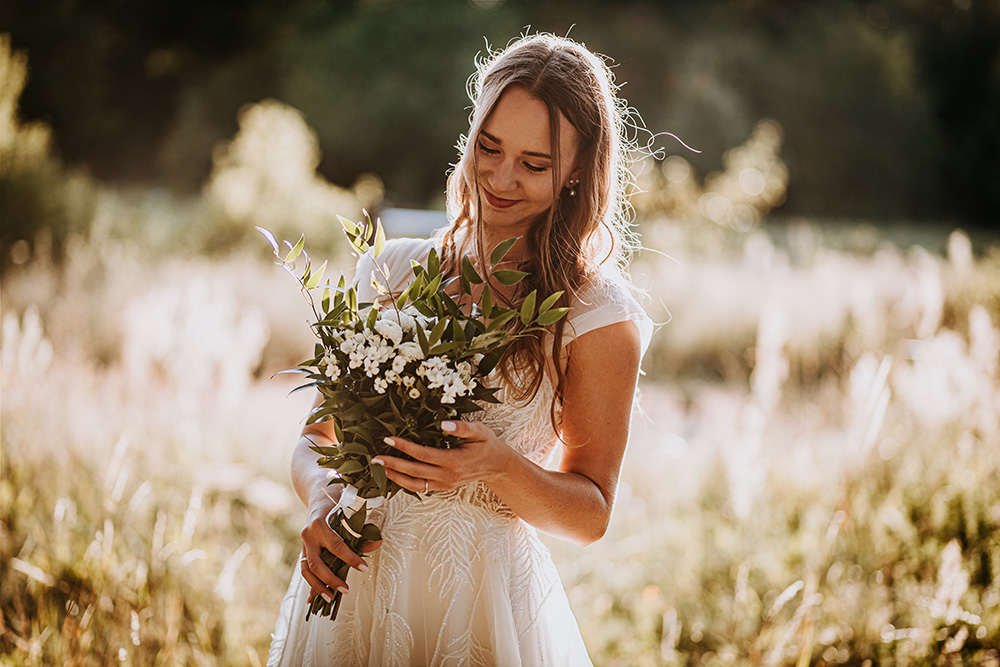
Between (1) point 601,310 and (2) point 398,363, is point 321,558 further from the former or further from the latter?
(1) point 601,310

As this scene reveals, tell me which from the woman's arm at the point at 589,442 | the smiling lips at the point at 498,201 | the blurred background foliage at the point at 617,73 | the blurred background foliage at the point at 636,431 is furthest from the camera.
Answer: the blurred background foliage at the point at 617,73

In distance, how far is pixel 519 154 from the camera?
1732 millimetres

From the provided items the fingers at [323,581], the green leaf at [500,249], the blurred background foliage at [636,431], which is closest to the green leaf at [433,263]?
the green leaf at [500,249]

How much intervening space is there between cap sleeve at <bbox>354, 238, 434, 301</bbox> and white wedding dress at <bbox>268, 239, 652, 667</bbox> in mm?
413

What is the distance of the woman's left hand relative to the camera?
4.58 ft

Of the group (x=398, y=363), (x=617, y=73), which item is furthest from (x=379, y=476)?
(x=617, y=73)

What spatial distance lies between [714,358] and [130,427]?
6.04 m

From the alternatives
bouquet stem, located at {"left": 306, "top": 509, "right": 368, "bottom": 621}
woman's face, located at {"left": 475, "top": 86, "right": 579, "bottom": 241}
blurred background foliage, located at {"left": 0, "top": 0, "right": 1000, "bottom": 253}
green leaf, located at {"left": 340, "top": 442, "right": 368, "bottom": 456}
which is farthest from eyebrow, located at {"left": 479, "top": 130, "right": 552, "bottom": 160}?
blurred background foliage, located at {"left": 0, "top": 0, "right": 1000, "bottom": 253}

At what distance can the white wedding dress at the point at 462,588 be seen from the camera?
5.52 ft

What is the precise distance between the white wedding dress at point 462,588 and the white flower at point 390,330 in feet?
1.31

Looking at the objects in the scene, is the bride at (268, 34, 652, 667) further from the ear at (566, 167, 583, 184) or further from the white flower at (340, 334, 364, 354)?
the white flower at (340, 334, 364, 354)

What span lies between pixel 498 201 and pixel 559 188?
0.14 m

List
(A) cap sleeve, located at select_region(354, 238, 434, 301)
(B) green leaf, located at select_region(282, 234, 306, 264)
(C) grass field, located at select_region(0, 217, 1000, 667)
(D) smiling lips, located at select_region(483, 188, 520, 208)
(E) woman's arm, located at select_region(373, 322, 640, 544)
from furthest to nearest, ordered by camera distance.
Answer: (C) grass field, located at select_region(0, 217, 1000, 667)
(A) cap sleeve, located at select_region(354, 238, 434, 301)
(D) smiling lips, located at select_region(483, 188, 520, 208)
(E) woman's arm, located at select_region(373, 322, 640, 544)
(B) green leaf, located at select_region(282, 234, 306, 264)

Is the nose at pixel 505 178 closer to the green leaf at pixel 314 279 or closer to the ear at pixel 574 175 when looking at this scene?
the ear at pixel 574 175
